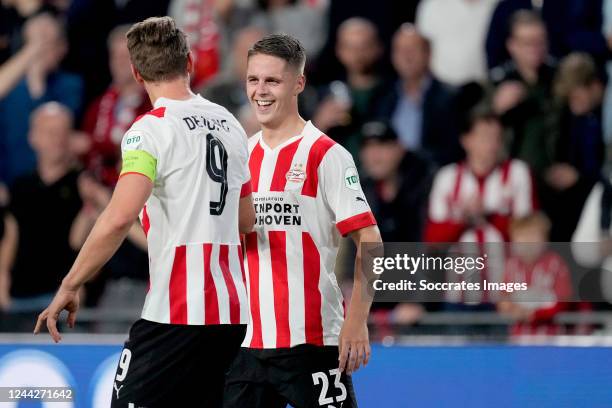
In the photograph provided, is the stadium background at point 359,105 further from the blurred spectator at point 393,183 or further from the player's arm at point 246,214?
the player's arm at point 246,214

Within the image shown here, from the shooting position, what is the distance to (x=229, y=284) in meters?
3.88

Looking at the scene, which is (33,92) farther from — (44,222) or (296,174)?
(296,174)

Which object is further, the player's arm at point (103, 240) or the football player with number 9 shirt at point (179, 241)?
the football player with number 9 shirt at point (179, 241)

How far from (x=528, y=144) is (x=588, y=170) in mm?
464

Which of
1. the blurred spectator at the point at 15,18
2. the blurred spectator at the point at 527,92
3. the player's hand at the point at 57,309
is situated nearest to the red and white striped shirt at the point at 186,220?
the player's hand at the point at 57,309

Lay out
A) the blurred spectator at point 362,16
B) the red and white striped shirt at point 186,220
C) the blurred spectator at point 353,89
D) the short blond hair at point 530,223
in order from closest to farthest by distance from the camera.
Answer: the red and white striped shirt at point 186,220, the short blond hair at point 530,223, the blurred spectator at point 353,89, the blurred spectator at point 362,16

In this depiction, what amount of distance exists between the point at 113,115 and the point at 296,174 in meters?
4.35

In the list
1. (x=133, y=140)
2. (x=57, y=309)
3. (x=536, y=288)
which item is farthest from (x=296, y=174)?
(x=536, y=288)

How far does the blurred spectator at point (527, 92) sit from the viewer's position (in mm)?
8049

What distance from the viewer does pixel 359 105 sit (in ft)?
27.5

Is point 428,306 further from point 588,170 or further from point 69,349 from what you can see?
point 69,349

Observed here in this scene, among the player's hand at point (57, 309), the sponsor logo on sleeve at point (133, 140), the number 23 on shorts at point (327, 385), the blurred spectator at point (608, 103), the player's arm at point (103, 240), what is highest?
the blurred spectator at point (608, 103)

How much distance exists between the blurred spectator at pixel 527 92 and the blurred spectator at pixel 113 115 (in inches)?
106

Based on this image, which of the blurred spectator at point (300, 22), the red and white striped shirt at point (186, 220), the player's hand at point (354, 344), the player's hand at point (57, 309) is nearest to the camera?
the player's hand at point (57, 309)
